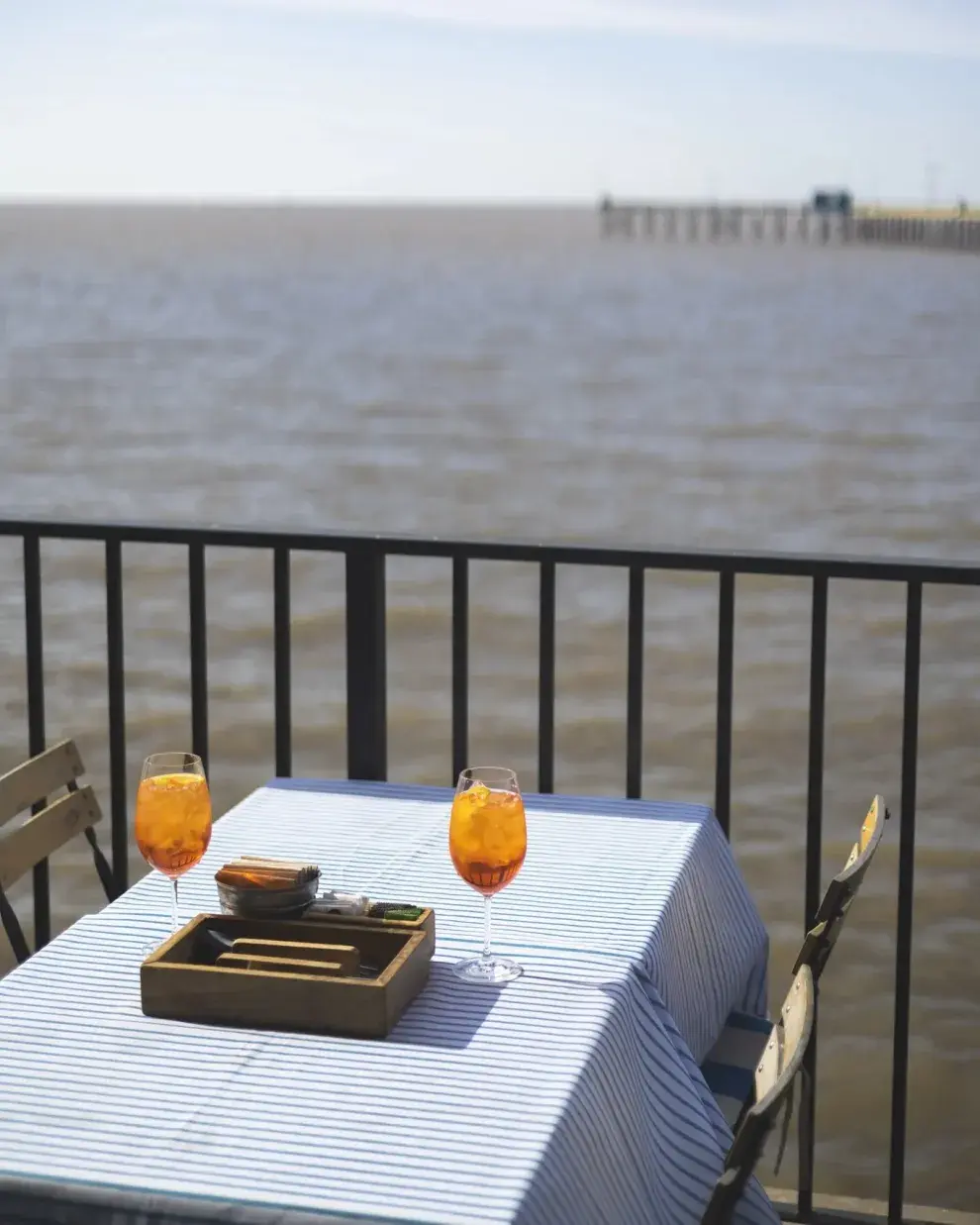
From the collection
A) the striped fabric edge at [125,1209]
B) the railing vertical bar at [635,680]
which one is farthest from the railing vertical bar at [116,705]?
the striped fabric edge at [125,1209]

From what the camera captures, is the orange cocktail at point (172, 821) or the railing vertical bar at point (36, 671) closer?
the orange cocktail at point (172, 821)

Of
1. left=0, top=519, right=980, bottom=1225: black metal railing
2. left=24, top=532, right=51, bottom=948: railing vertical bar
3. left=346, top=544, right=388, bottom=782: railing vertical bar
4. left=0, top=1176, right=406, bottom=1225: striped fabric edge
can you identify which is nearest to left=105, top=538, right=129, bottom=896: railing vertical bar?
left=0, top=519, right=980, bottom=1225: black metal railing

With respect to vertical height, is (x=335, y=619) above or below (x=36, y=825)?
below

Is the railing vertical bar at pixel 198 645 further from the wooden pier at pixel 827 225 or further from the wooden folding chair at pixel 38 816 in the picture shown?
the wooden pier at pixel 827 225

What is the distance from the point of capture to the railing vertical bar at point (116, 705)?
3088 millimetres

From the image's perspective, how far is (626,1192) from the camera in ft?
5.47

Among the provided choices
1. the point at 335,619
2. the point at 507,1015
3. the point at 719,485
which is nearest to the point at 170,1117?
the point at 507,1015

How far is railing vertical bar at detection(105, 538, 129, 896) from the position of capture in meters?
3.09

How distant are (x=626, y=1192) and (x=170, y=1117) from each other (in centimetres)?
42

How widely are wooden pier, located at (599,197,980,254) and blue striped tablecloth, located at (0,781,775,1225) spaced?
80.2m

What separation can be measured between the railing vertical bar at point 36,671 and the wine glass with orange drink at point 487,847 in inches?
56.5

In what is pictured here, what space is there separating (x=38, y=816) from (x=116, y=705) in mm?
615

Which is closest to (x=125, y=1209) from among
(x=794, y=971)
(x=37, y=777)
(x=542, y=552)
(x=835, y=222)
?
(x=794, y=971)

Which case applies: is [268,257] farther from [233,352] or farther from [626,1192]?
[626,1192]
